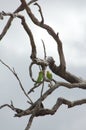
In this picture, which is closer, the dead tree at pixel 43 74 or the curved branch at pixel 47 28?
the dead tree at pixel 43 74

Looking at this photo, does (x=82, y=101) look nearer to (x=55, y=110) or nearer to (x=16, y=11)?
(x=55, y=110)

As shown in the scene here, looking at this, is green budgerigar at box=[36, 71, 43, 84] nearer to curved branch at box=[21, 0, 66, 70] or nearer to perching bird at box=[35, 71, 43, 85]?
perching bird at box=[35, 71, 43, 85]

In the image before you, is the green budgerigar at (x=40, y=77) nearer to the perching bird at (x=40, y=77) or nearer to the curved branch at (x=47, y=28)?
the perching bird at (x=40, y=77)

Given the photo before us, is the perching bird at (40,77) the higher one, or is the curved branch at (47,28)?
the curved branch at (47,28)

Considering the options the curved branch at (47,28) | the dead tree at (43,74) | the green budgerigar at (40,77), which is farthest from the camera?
the curved branch at (47,28)

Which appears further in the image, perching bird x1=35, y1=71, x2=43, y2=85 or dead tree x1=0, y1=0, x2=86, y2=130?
perching bird x1=35, y1=71, x2=43, y2=85

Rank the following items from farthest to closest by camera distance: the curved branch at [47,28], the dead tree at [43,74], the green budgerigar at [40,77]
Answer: the curved branch at [47,28]
the green budgerigar at [40,77]
the dead tree at [43,74]

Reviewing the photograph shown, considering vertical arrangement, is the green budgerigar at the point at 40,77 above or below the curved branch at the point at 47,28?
below

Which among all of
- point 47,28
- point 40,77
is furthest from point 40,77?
point 47,28

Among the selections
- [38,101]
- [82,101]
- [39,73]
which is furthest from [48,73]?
[38,101]

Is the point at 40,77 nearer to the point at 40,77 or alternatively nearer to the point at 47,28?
the point at 40,77

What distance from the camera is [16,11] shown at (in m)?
3.79

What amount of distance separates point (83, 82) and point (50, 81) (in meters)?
0.24

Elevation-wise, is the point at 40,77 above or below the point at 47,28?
below
